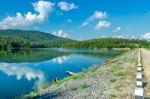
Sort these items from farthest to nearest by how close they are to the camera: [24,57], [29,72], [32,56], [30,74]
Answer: [32,56] < [24,57] < [29,72] < [30,74]

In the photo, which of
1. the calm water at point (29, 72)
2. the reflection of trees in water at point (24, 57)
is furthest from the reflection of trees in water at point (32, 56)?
the calm water at point (29, 72)

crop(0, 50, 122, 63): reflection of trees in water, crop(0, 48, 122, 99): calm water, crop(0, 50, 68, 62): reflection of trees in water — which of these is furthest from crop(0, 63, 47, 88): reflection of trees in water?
crop(0, 50, 68, 62): reflection of trees in water

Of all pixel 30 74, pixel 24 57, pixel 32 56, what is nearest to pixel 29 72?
pixel 30 74

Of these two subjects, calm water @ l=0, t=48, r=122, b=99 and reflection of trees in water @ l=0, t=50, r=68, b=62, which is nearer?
calm water @ l=0, t=48, r=122, b=99

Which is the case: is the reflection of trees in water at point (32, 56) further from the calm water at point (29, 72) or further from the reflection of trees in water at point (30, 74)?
the reflection of trees in water at point (30, 74)

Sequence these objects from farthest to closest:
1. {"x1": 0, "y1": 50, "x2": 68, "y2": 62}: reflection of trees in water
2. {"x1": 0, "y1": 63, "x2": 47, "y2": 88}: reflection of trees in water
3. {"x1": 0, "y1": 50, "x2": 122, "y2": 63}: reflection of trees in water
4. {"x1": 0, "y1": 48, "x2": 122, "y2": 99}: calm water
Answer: {"x1": 0, "y1": 50, "x2": 122, "y2": 63}: reflection of trees in water, {"x1": 0, "y1": 50, "x2": 68, "y2": 62}: reflection of trees in water, {"x1": 0, "y1": 63, "x2": 47, "y2": 88}: reflection of trees in water, {"x1": 0, "y1": 48, "x2": 122, "y2": 99}: calm water

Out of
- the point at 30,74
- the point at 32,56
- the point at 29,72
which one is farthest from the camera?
the point at 32,56

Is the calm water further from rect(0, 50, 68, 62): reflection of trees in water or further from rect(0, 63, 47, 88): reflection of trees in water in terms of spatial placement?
rect(0, 50, 68, 62): reflection of trees in water

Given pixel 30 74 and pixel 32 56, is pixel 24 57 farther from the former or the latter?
pixel 30 74

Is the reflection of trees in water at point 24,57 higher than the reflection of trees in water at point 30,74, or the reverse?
the reflection of trees in water at point 24,57

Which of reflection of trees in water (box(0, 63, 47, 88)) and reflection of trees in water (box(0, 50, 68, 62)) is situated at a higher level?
reflection of trees in water (box(0, 50, 68, 62))

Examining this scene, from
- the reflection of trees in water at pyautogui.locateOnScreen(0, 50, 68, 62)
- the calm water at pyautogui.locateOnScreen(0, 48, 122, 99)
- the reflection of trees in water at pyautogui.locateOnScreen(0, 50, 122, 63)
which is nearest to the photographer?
the calm water at pyautogui.locateOnScreen(0, 48, 122, 99)

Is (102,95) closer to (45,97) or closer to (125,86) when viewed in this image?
(125,86)

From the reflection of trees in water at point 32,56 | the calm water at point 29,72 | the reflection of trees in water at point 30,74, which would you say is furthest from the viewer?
the reflection of trees in water at point 32,56
